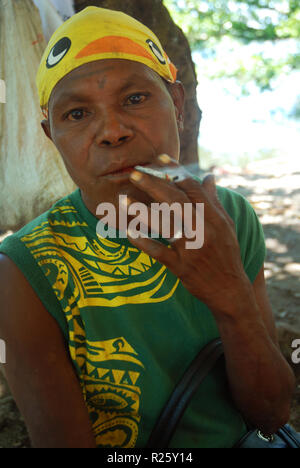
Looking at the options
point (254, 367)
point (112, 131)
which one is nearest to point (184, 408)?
point (254, 367)

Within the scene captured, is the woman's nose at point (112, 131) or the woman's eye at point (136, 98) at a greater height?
the woman's eye at point (136, 98)

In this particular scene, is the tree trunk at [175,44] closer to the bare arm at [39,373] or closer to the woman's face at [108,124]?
the woman's face at [108,124]

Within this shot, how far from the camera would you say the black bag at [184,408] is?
1.26 metres

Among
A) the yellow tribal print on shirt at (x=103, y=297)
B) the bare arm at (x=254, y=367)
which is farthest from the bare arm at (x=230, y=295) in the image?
the yellow tribal print on shirt at (x=103, y=297)

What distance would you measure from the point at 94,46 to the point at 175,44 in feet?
8.51

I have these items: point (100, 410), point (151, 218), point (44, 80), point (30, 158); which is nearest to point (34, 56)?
point (30, 158)

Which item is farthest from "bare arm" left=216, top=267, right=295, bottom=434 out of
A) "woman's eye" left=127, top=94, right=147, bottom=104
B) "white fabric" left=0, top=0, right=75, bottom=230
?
"white fabric" left=0, top=0, right=75, bottom=230

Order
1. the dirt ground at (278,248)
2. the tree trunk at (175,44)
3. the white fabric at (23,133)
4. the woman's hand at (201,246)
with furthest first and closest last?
the tree trunk at (175,44)
the white fabric at (23,133)
the dirt ground at (278,248)
the woman's hand at (201,246)

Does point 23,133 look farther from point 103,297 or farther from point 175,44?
point 103,297

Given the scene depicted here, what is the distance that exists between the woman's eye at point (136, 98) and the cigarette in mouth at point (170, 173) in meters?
0.30

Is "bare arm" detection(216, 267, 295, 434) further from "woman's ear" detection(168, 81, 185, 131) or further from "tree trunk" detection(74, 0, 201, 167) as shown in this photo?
"tree trunk" detection(74, 0, 201, 167)

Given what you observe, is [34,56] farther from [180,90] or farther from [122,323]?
[122,323]

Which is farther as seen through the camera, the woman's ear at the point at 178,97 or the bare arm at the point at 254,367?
the woman's ear at the point at 178,97

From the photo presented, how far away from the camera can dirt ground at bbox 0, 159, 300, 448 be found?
2396mm
